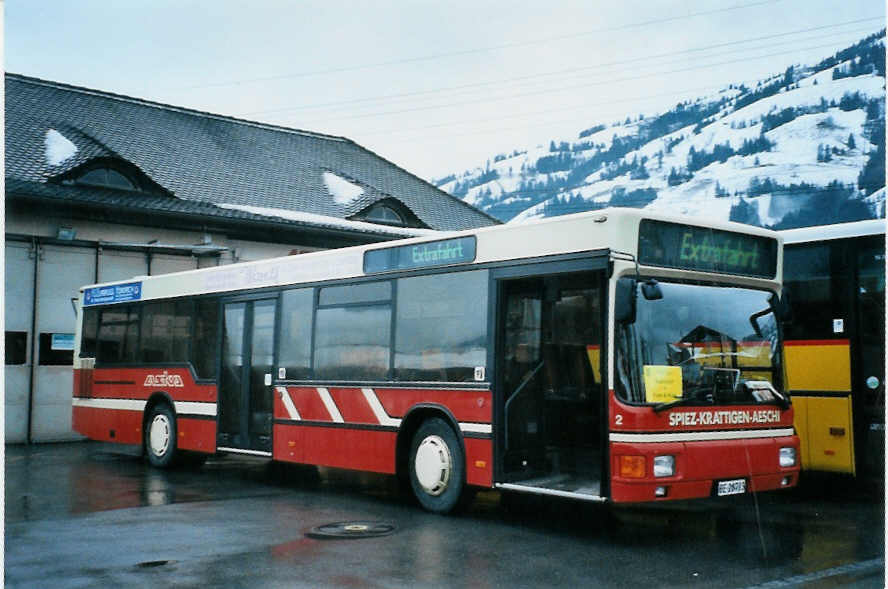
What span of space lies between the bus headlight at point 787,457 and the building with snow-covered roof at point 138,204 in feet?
51.1

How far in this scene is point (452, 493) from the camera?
10562 millimetres

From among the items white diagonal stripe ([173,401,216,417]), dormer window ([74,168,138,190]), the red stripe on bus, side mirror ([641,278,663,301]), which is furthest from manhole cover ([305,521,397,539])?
dormer window ([74,168,138,190])

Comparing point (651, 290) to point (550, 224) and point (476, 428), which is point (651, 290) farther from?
point (476, 428)

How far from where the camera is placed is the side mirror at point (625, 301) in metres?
8.88

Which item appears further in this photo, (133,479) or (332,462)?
(133,479)

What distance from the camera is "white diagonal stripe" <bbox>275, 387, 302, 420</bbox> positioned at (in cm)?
1298

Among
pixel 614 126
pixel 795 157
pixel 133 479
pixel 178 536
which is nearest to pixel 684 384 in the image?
pixel 178 536

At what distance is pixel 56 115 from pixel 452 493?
67.2ft

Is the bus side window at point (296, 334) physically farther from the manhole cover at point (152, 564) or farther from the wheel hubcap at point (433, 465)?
the manhole cover at point (152, 564)

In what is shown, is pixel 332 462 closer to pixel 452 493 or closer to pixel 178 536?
pixel 452 493

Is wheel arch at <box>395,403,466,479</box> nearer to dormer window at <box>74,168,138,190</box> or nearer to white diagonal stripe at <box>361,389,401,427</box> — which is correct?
white diagonal stripe at <box>361,389,401,427</box>

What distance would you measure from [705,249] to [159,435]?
9.22 metres

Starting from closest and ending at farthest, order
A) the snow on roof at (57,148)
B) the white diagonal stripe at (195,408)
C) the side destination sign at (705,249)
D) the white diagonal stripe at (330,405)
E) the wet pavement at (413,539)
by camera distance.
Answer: the wet pavement at (413,539) < the side destination sign at (705,249) < the white diagonal stripe at (330,405) < the white diagonal stripe at (195,408) < the snow on roof at (57,148)

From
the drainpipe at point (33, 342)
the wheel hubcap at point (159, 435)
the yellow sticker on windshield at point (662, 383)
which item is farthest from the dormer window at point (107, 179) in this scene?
the yellow sticker on windshield at point (662, 383)
